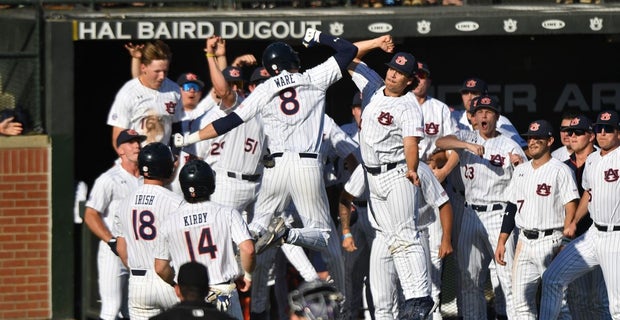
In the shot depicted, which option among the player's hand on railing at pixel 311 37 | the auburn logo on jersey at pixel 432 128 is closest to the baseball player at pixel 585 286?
the auburn logo on jersey at pixel 432 128

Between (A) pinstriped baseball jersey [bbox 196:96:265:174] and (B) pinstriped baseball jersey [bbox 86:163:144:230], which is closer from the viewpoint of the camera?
(B) pinstriped baseball jersey [bbox 86:163:144:230]

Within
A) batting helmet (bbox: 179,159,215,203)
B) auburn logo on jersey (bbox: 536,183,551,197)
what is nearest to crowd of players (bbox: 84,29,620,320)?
auburn logo on jersey (bbox: 536,183,551,197)

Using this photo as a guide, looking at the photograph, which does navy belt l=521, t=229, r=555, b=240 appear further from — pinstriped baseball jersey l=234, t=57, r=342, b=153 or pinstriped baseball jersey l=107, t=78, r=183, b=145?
pinstriped baseball jersey l=107, t=78, r=183, b=145

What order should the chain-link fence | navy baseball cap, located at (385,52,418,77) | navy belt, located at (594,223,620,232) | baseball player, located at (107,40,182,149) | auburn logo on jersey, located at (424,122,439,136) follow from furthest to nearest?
the chain-link fence → auburn logo on jersey, located at (424,122,439,136) → baseball player, located at (107,40,182,149) → navy belt, located at (594,223,620,232) → navy baseball cap, located at (385,52,418,77)

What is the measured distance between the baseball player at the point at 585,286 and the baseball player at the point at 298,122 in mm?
2145

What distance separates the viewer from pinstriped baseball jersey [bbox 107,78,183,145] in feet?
39.7

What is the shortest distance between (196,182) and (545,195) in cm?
346

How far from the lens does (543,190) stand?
1138 cm

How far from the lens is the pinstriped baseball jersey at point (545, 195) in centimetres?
1138

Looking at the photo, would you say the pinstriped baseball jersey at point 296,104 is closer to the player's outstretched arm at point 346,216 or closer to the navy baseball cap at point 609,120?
the player's outstretched arm at point 346,216

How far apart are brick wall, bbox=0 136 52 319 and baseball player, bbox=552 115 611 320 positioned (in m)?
4.56

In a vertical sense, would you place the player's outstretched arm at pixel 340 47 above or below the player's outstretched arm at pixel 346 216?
above

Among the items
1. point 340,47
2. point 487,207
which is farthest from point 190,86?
point 487,207

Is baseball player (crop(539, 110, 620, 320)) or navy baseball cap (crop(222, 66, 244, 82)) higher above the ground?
navy baseball cap (crop(222, 66, 244, 82))
